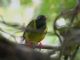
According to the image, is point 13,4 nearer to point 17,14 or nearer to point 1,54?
point 17,14

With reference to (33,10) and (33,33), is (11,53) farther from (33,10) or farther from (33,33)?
(33,10)

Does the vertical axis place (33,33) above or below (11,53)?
below

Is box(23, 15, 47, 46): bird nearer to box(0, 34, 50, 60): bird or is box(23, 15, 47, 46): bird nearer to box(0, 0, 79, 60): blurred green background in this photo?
box(0, 0, 79, 60): blurred green background

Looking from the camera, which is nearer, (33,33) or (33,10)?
(33,33)

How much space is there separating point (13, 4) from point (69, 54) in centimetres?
39

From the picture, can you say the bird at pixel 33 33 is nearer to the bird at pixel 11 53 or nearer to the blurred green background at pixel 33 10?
the blurred green background at pixel 33 10

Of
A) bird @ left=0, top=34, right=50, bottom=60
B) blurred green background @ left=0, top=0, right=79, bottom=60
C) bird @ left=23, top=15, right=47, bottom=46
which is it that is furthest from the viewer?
blurred green background @ left=0, top=0, right=79, bottom=60

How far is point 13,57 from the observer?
314mm

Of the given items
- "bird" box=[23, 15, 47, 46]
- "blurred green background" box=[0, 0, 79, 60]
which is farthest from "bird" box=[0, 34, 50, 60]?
"blurred green background" box=[0, 0, 79, 60]

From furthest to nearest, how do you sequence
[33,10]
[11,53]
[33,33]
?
1. [33,10]
2. [33,33]
3. [11,53]


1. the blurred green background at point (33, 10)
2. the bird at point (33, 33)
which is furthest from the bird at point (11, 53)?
the blurred green background at point (33, 10)

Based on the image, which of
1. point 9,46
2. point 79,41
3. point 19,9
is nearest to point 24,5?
point 19,9

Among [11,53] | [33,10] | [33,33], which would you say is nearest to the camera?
[11,53]

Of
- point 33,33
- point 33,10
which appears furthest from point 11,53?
point 33,10
